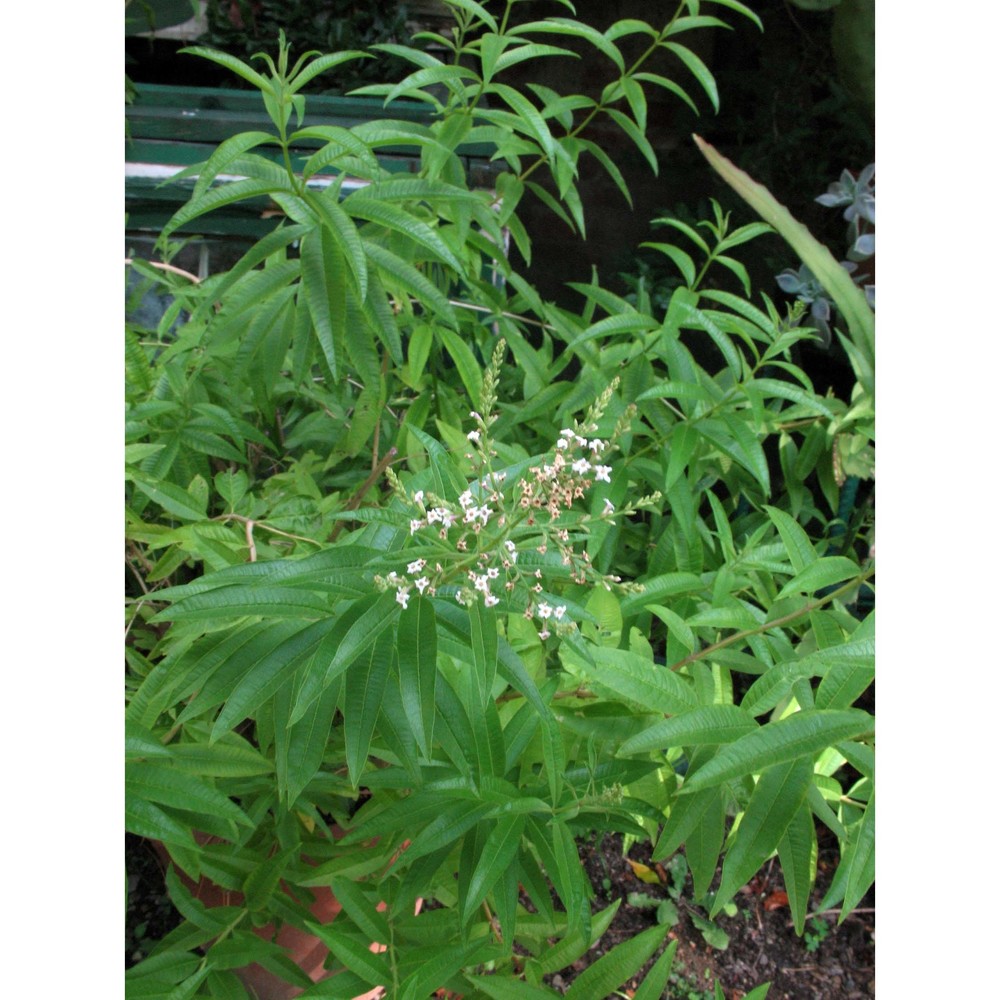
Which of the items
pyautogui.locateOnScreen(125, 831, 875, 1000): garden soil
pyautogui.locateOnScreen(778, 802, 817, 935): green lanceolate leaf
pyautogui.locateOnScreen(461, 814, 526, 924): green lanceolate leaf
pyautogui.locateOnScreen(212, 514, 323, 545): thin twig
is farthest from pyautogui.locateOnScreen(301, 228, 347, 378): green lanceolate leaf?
pyautogui.locateOnScreen(125, 831, 875, 1000): garden soil

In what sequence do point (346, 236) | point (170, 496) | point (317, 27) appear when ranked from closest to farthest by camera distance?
1. point (346, 236)
2. point (170, 496)
3. point (317, 27)

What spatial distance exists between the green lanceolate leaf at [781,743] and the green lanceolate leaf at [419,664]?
158 mm

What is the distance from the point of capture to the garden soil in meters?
1.35

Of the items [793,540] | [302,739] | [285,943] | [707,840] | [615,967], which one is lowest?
[285,943]

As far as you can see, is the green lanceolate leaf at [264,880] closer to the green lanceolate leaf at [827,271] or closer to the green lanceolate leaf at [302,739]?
the green lanceolate leaf at [302,739]

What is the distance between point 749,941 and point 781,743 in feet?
3.56

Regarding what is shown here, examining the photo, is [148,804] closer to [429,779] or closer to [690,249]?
[429,779]

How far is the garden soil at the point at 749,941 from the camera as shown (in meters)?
1.35

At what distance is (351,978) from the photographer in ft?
2.25

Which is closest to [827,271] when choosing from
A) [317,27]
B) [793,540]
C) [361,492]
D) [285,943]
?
[793,540]

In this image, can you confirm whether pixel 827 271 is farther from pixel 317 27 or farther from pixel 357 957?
pixel 317 27

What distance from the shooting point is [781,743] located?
0.52m

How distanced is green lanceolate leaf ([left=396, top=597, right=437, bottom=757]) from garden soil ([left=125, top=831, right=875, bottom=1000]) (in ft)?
2.76

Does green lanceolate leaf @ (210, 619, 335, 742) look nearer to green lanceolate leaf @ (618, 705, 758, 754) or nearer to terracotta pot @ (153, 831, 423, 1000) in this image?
green lanceolate leaf @ (618, 705, 758, 754)
